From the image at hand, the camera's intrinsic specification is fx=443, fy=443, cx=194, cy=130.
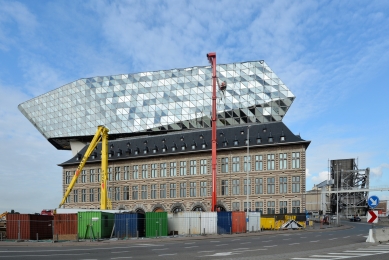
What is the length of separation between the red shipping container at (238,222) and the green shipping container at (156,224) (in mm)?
9184

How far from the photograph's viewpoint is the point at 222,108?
321 feet

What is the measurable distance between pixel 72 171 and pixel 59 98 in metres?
22.1

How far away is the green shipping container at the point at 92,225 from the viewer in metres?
38.1

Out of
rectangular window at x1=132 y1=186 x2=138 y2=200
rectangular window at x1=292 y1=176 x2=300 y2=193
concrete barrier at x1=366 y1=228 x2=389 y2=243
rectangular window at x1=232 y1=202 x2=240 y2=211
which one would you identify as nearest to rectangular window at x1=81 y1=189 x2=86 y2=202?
rectangular window at x1=132 y1=186 x2=138 y2=200

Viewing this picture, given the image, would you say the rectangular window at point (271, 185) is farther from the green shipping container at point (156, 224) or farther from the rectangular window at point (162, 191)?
the green shipping container at point (156, 224)

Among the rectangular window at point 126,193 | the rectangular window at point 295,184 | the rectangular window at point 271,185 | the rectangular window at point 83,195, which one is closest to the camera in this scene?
the rectangular window at point 295,184

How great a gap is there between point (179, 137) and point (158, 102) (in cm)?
1606

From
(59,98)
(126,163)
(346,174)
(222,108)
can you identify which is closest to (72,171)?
(126,163)

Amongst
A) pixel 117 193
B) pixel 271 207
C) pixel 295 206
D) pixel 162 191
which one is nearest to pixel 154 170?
pixel 162 191

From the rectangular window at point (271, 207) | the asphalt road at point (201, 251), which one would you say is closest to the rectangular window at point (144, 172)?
the rectangular window at point (271, 207)

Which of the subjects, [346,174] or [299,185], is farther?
[346,174]

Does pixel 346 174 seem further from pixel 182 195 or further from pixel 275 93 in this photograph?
pixel 182 195

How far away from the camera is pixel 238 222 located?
49906 millimetres

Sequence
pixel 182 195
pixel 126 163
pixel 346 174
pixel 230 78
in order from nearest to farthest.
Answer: pixel 182 195 → pixel 126 163 → pixel 230 78 → pixel 346 174
